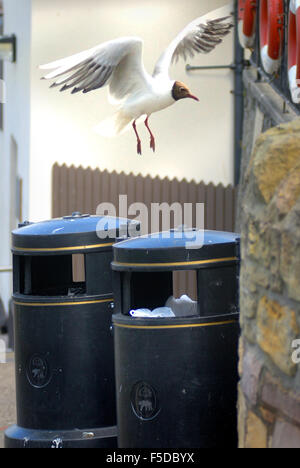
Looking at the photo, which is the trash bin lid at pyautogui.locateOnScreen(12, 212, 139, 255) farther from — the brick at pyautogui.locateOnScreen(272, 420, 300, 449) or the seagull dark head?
the brick at pyautogui.locateOnScreen(272, 420, 300, 449)

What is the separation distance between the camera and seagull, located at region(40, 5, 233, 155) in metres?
6.09

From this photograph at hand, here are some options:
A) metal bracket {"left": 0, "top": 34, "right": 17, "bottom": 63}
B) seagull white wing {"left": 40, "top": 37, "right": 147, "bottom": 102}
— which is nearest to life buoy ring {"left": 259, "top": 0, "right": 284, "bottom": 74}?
seagull white wing {"left": 40, "top": 37, "right": 147, "bottom": 102}

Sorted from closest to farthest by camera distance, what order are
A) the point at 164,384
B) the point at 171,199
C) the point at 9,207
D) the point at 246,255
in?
1. the point at 246,255
2. the point at 164,384
3. the point at 171,199
4. the point at 9,207

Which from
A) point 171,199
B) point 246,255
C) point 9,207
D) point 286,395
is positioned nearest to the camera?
point 286,395

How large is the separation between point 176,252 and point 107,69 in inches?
107

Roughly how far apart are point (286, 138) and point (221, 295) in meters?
1.21

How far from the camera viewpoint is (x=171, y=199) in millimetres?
10211

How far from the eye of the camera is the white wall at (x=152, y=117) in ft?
34.0

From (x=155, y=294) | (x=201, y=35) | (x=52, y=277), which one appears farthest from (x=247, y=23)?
(x=155, y=294)

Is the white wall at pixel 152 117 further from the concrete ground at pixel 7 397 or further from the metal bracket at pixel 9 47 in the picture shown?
the concrete ground at pixel 7 397

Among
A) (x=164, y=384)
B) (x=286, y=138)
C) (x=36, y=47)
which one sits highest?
(x=36, y=47)
